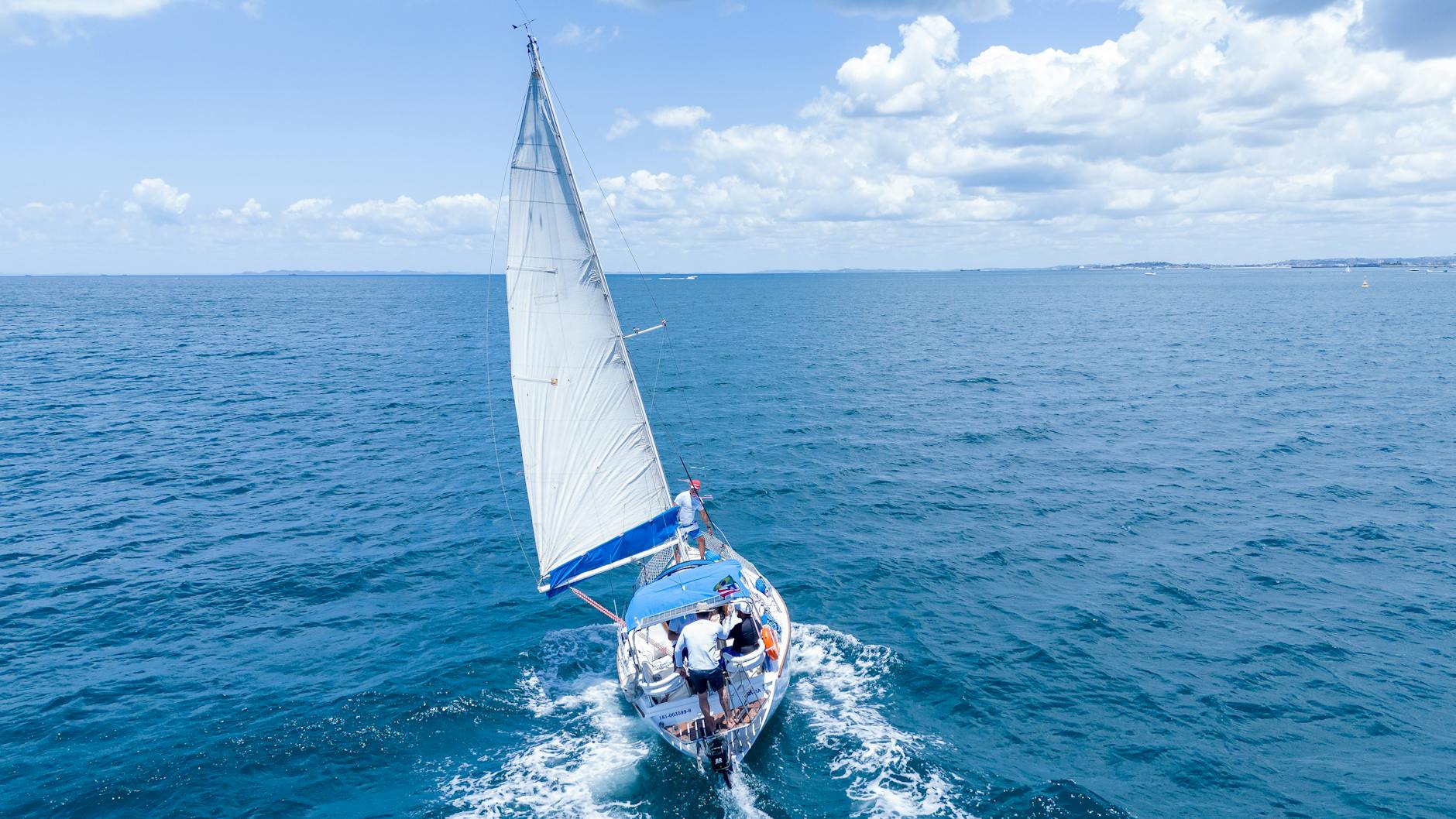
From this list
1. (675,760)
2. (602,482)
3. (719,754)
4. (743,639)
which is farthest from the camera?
(602,482)

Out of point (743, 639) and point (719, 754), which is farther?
point (743, 639)

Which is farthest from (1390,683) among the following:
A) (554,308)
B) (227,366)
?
(227,366)

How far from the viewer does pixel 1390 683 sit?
22906 mm

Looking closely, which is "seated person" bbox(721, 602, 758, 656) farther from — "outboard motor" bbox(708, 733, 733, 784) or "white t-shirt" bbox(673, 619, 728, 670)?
"outboard motor" bbox(708, 733, 733, 784)

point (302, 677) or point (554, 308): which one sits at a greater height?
point (554, 308)

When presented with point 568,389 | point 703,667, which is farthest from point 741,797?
point 568,389

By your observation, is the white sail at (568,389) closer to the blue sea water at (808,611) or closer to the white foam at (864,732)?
the blue sea water at (808,611)

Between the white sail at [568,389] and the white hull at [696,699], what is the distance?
15.4ft

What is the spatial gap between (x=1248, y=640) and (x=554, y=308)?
2636cm

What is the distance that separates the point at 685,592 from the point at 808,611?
351 inches

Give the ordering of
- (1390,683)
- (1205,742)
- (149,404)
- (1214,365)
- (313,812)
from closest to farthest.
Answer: (313,812)
(1205,742)
(1390,683)
(149,404)
(1214,365)

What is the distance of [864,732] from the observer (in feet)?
69.6

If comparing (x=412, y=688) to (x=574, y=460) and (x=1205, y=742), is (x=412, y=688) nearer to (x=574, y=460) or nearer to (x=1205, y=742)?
(x=574, y=460)

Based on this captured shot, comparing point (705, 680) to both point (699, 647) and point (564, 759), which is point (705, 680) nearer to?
point (699, 647)
